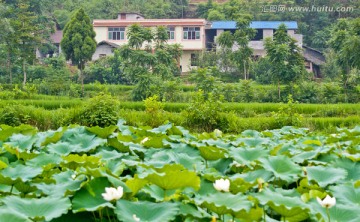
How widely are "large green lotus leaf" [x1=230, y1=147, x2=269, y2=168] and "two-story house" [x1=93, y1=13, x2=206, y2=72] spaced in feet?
81.5

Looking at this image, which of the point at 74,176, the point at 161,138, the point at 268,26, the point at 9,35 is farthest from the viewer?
the point at 268,26

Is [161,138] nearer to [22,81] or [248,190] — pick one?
[248,190]

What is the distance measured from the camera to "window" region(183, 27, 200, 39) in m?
27.9

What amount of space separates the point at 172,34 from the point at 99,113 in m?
18.5

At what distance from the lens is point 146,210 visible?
1590 millimetres

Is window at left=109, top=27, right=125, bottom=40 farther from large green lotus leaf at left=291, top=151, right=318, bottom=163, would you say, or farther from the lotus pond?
large green lotus leaf at left=291, top=151, right=318, bottom=163

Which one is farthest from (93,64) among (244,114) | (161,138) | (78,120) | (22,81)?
(161,138)

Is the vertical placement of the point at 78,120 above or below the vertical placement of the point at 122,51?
below

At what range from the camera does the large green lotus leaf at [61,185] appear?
5.70ft

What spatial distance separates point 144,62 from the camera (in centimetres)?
1728

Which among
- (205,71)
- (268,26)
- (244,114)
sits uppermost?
(268,26)

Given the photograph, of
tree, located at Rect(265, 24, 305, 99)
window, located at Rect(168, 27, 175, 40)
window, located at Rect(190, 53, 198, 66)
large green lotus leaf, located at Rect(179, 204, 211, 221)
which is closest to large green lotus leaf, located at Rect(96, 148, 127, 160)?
large green lotus leaf, located at Rect(179, 204, 211, 221)

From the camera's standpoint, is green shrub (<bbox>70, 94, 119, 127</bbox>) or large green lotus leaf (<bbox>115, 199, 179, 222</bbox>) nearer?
large green lotus leaf (<bbox>115, 199, 179, 222</bbox>)

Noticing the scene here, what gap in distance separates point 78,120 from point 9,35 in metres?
10.5
